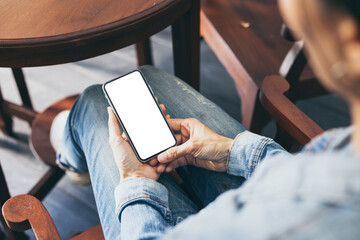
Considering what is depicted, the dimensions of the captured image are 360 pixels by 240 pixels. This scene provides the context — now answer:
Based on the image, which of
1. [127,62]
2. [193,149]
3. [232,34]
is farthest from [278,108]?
[127,62]

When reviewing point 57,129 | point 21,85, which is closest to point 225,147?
point 57,129

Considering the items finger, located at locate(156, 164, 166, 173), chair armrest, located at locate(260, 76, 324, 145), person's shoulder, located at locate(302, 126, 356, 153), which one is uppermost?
person's shoulder, located at locate(302, 126, 356, 153)

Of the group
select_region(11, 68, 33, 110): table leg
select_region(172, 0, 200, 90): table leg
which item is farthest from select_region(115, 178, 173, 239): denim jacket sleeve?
select_region(11, 68, 33, 110): table leg

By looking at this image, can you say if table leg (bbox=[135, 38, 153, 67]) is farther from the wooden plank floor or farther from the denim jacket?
the denim jacket

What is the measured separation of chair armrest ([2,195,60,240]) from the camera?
57 centimetres

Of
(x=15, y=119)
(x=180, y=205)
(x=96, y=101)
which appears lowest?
(x=15, y=119)

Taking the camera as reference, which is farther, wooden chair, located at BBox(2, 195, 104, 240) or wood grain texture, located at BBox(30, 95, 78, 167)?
wood grain texture, located at BBox(30, 95, 78, 167)

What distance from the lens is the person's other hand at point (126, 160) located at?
63cm

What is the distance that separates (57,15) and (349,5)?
1.82ft

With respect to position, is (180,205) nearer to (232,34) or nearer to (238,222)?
(238,222)

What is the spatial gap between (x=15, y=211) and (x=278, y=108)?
49 centimetres

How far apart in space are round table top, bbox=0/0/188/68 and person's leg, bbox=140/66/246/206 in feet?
0.41

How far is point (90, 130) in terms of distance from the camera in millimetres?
725

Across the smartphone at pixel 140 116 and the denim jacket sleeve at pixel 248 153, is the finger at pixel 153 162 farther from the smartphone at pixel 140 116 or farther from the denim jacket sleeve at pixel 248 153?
the denim jacket sleeve at pixel 248 153
